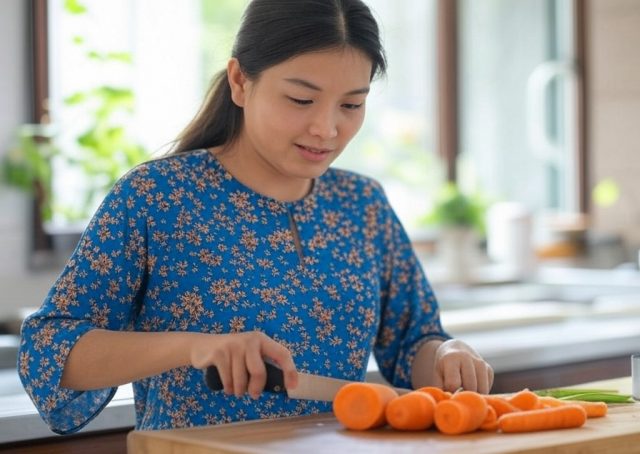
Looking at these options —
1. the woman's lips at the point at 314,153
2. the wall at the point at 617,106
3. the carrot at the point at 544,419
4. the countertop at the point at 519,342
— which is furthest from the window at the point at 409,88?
the carrot at the point at 544,419

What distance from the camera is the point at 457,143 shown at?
461cm

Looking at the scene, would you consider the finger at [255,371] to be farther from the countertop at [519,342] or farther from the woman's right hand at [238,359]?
the countertop at [519,342]

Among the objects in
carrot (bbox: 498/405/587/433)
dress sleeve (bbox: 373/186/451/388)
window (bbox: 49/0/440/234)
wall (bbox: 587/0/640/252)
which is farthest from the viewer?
wall (bbox: 587/0/640/252)

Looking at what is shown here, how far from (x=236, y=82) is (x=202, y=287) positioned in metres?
0.29

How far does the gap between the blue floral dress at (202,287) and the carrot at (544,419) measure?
336mm

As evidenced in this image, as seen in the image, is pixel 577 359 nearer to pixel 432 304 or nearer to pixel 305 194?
pixel 432 304

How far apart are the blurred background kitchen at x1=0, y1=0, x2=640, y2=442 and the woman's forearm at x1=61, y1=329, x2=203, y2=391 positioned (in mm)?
339

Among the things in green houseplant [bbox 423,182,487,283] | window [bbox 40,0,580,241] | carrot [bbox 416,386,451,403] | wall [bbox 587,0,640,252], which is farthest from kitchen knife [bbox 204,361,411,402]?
wall [bbox 587,0,640,252]

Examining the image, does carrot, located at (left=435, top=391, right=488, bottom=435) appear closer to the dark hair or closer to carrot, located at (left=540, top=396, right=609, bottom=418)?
carrot, located at (left=540, top=396, right=609, bottom=418)

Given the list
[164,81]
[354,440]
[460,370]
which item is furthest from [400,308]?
[164,81]

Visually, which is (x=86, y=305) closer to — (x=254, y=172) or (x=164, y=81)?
(x=254, y=172)

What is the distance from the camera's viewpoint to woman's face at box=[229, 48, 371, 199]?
1.55 m

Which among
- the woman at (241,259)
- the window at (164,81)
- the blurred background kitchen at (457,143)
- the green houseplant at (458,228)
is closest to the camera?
the woman at (241,259)

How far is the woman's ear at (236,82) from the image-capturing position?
1657mm
